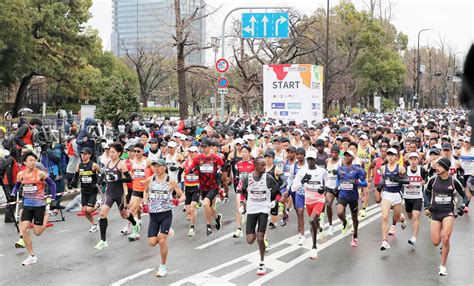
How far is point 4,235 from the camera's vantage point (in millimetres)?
11648

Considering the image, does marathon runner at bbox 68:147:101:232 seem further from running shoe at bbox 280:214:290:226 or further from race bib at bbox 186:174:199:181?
running shoe at bbox 280:214:290:226

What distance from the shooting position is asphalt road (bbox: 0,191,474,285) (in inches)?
329

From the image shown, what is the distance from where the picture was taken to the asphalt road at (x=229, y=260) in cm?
835

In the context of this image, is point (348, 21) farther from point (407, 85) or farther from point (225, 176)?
point (225, 176)

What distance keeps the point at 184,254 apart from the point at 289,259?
174 centimetres

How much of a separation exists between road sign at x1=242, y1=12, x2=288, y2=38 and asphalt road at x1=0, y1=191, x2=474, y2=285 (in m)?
14.2

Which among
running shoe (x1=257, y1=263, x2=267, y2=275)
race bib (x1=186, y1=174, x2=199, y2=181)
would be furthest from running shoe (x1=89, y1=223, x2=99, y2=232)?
running shoe (x1=257, y1=263, x2=267, y2=275)

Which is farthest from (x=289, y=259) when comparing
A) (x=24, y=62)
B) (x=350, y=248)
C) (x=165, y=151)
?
(x=24, y=62)

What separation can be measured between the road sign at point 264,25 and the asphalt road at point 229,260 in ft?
46.4

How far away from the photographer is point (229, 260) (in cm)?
950

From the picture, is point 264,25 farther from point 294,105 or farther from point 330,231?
point 330,231

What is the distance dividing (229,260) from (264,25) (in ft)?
55.6

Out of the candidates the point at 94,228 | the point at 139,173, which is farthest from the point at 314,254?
the point at 94,228

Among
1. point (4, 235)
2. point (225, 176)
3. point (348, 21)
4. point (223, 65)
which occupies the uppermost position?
point (348, 21)
